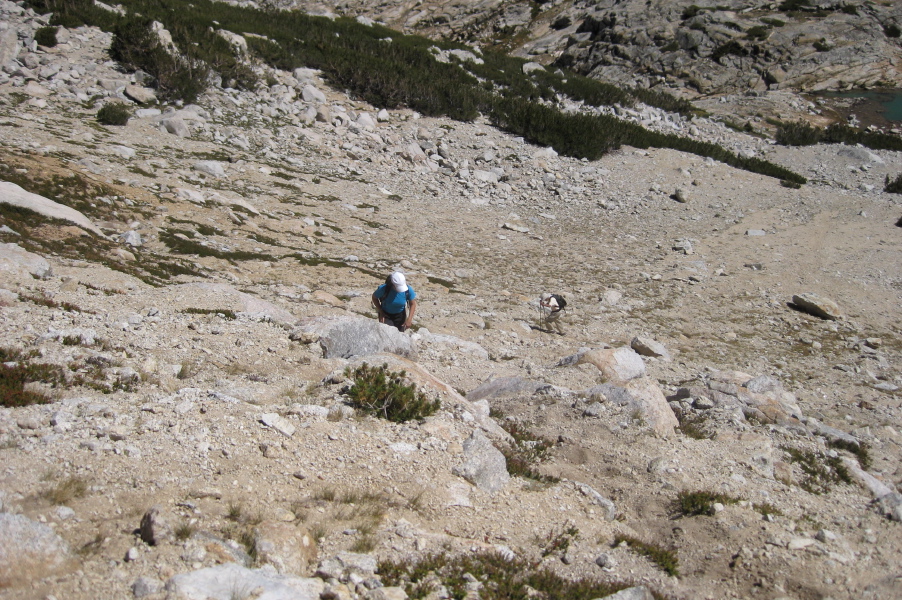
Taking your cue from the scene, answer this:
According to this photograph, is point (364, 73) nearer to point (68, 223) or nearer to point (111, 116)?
point (111, 116)

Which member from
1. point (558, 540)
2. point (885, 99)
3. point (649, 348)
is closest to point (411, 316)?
point (649, 348)

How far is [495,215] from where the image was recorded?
16297 millimetres

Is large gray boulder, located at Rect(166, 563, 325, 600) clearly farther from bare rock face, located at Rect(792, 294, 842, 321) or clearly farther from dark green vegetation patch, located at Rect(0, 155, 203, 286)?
bare rock face, located at Rect(792, 294, 842, 321)

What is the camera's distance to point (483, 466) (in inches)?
179

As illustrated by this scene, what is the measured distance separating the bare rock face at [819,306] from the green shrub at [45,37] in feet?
73.3

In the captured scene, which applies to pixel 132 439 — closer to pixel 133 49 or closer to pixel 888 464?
pixel 888 464

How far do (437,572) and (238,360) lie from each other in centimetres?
330

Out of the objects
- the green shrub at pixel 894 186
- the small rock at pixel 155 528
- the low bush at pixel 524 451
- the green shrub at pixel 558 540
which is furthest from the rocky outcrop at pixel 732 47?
the small rock at pixel 155 528

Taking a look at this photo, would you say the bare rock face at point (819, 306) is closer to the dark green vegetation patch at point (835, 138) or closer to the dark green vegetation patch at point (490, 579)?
the dark green vegetation patch at point (490, 579)

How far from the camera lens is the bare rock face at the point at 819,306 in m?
11.2

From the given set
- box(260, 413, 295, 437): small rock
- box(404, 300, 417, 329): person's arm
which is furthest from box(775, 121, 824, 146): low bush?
box(260, 413, 295, 437): small rock

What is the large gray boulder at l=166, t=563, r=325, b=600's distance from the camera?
9.02ft

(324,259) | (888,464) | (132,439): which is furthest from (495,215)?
(132,439)

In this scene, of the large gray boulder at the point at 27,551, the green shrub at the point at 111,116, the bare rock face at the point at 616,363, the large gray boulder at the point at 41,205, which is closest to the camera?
the large gray boulder at the point at 27,551
